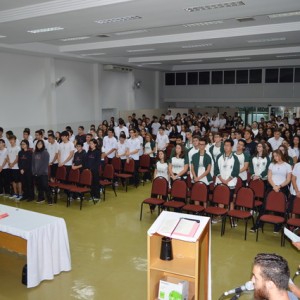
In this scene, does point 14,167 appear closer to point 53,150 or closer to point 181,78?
point 53,150

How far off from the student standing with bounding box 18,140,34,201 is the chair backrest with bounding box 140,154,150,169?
342 cm

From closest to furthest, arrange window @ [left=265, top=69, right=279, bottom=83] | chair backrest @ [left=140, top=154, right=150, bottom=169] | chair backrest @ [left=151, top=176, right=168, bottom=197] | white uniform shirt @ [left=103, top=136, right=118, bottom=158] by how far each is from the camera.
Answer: chair backrest @ [left=151, top=176, right=168, bottom=197], white uniform shirt @ [left=103, top=136, right=118, bottom=158], chair backrest @ [left=140, top=154, right=150, bottom=169], window @ [left=265, top=69, right=279, bottom=83]

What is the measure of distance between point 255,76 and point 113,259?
57.9 ft

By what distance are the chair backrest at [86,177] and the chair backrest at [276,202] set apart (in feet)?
14.3

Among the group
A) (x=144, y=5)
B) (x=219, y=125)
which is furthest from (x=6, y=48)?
(x=219, y=125)

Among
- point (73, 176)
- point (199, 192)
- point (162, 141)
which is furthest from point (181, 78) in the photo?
point (199, 192)

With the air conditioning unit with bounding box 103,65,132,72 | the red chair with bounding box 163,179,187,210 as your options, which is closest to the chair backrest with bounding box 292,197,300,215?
the red chair with bounding box 163,179,187,210

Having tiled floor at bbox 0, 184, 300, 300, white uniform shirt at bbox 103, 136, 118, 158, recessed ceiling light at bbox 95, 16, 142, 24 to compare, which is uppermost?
recessed ceiling light at bbox 95, 16, 142, 24

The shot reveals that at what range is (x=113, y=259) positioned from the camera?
5.96 m

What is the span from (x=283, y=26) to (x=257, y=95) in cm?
1177

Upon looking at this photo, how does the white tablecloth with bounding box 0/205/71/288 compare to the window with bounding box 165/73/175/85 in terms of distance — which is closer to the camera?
the white tablecloth with bounding box 0/205/71/288

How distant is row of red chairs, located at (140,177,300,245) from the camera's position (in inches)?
259

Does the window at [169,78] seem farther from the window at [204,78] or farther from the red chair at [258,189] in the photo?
the red chair at [258,189]

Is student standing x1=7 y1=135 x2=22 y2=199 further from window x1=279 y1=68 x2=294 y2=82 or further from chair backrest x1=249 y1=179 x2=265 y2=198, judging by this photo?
window x1=279 y1=68 x2=294 y2=82
